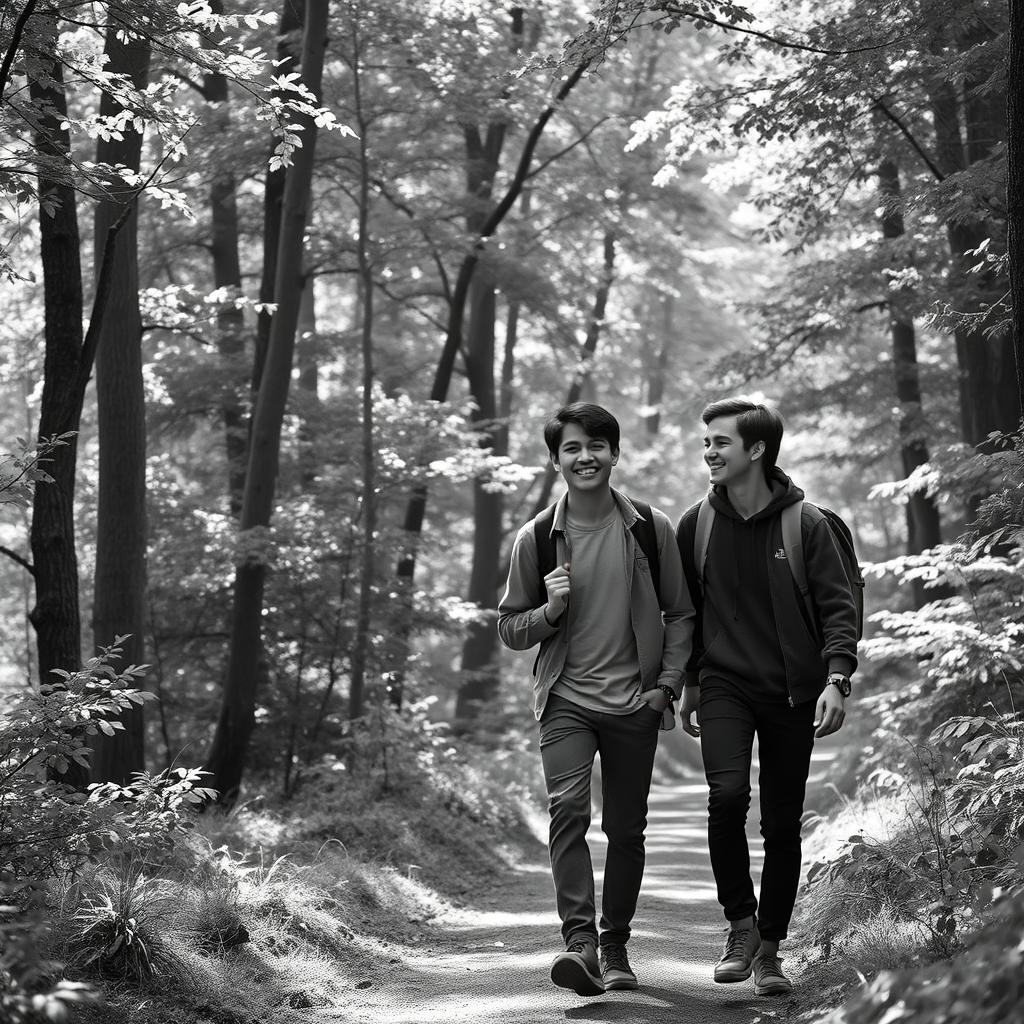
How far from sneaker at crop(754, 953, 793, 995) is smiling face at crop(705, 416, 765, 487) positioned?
192 centimetres

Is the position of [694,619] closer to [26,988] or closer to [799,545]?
[799,545]

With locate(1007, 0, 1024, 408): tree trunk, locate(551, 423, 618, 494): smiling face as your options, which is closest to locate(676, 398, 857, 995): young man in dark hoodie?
locate(551, 423, 618, 494): smiling face

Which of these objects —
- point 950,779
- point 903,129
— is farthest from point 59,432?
point 903,129

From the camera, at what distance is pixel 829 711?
4746 mm

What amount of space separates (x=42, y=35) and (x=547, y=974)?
4.82 metres

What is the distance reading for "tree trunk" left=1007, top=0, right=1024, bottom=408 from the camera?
189 inches

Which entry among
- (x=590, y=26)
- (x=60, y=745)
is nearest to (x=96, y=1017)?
(x=60, y=745)

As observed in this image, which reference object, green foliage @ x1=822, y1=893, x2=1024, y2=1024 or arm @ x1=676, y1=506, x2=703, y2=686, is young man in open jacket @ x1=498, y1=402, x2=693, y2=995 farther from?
green foliage @ x1=822, y1=893, x2=1024, y2=1024

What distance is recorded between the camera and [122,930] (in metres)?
4.98

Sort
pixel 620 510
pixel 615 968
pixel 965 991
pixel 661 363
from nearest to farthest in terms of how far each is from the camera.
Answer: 1. pixel 965 991
2. pixel 615 968
3. pixel 620 510
4. pixel 661 363

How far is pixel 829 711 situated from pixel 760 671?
38cm

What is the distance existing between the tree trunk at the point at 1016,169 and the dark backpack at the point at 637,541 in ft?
5.03

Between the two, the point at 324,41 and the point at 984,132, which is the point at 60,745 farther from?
the point at 984,132

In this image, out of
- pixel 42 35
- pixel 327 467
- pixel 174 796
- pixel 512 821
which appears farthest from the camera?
pixel 327 467
